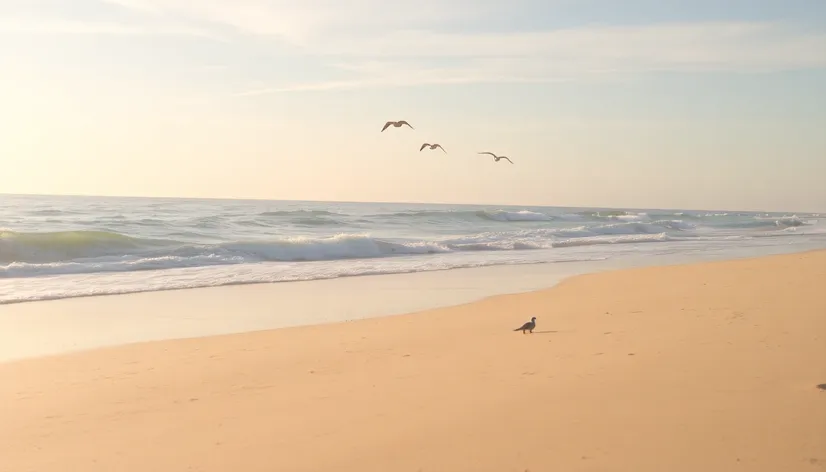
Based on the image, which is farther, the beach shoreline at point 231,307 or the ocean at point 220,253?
the ocean at point 220,253

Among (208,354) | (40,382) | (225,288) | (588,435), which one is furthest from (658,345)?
(225,288)

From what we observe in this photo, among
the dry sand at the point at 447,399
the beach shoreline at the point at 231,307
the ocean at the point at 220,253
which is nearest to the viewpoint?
the dry sand at the point at 447,399

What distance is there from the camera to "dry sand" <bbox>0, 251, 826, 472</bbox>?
4.08m

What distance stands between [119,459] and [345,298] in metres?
7.73

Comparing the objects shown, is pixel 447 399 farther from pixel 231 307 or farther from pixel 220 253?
pixel 220 253

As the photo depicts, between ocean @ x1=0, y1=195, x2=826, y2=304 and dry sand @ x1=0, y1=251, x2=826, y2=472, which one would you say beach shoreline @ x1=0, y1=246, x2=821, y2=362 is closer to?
dry sand @ x1=0, y1=251, x2=826, y2=472

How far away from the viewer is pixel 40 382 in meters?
6.27

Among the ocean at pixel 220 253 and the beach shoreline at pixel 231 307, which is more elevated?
the ocean at pixel 220 253

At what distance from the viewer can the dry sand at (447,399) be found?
4082 millimetres

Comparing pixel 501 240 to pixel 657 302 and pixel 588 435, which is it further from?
pixel 588 435

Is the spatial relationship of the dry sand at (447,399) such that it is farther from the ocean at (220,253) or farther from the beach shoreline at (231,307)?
the ocean at (220,253)

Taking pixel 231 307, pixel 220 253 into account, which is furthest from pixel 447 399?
pixel 220 253

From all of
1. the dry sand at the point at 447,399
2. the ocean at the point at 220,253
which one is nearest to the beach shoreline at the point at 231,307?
the dry sand at the point at 447,399

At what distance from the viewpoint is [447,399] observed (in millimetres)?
5148
